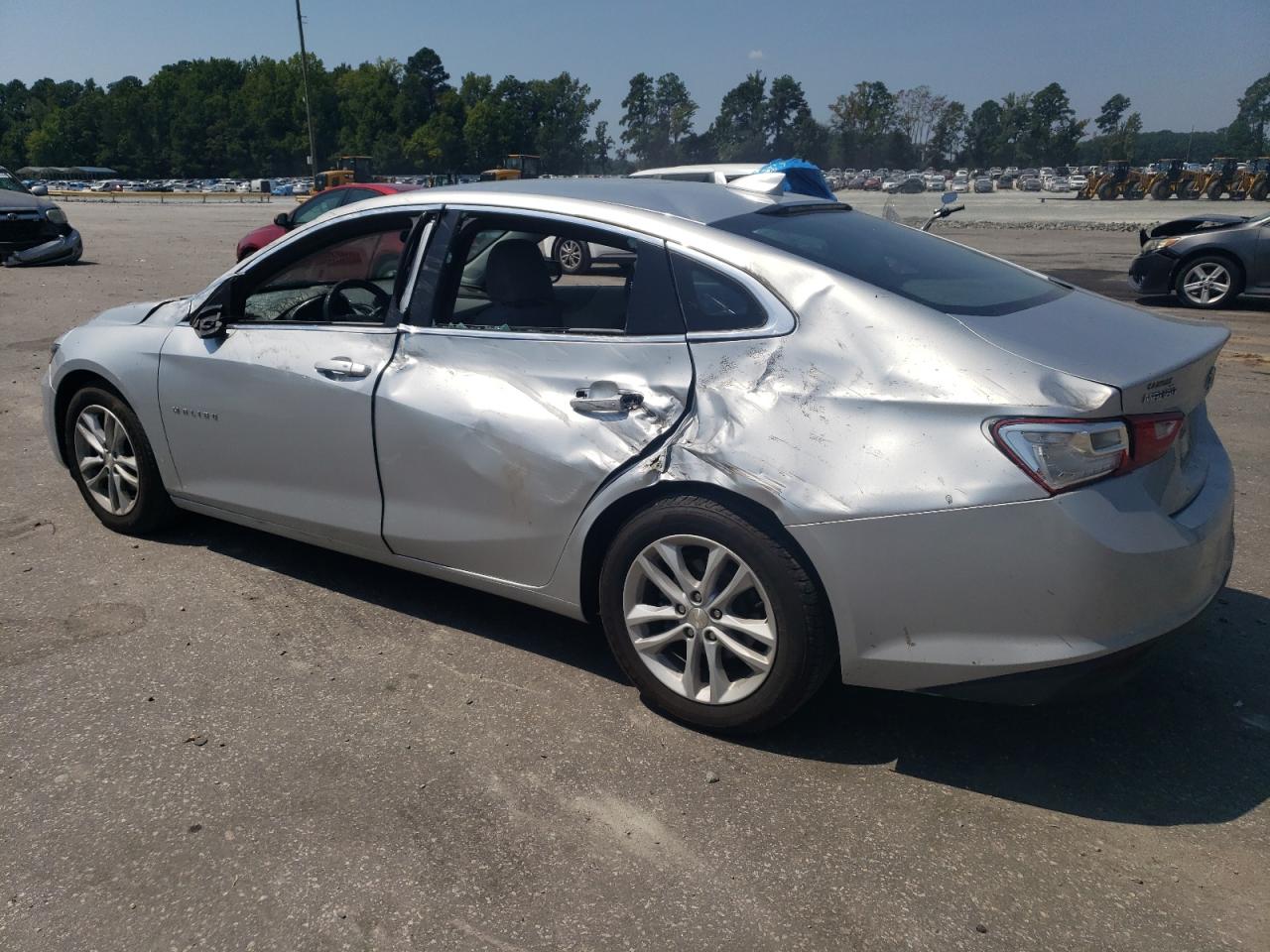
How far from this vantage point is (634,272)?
3.38 meters

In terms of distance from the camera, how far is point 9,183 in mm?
19391

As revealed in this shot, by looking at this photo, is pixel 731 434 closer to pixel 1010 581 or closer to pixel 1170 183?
pixel 1010 581

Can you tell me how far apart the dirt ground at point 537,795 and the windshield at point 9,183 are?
18034 millimetres

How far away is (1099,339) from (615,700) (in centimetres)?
190

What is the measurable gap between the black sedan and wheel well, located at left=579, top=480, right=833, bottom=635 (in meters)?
11.7

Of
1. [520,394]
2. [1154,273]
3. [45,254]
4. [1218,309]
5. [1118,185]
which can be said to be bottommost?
[1218,309]

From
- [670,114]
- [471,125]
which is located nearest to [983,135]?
[670,114]

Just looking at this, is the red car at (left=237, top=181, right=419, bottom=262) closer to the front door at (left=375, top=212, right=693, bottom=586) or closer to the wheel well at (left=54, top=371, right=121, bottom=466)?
the wheel well at (left=54, top=371, right=121, bottom=466)

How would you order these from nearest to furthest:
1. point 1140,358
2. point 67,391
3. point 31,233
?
point 1140,358 → point 67,391 → point 31,233

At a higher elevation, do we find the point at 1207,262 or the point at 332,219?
the point at 332,219

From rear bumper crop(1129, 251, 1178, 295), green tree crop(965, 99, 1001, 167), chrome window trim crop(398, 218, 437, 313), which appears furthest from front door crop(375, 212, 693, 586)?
green tree crop(965, 99, 1001, 167)

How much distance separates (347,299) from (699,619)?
214 cm

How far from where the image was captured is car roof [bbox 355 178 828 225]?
352cm

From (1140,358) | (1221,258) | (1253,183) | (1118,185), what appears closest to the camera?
(1140,358)
